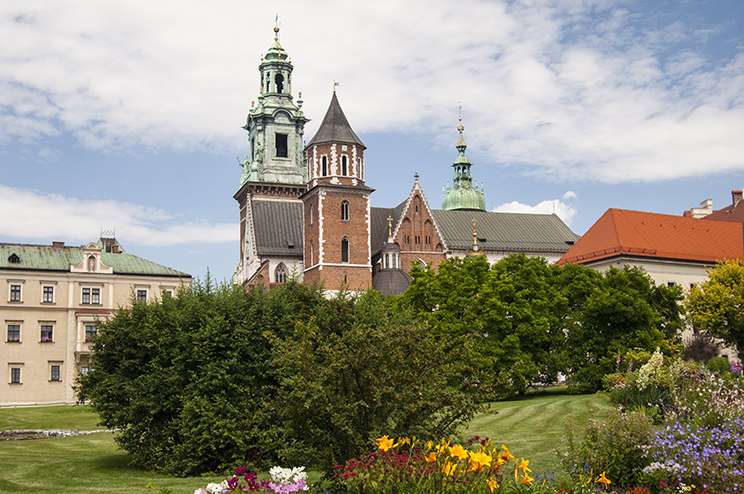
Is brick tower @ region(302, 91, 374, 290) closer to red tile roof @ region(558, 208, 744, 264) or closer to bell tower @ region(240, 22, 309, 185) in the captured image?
red tile roof @ region(558, 208, 744, 264)

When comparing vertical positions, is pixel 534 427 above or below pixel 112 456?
above

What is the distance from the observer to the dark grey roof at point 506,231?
70.8 metres

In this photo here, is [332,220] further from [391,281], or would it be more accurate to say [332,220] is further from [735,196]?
[735,196]

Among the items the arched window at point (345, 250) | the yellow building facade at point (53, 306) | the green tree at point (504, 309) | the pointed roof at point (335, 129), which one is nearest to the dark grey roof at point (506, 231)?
the arched window at point (345, 250)

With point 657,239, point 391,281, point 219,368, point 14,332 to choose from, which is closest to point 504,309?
point 391,281

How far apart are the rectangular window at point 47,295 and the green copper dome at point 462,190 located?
2283 inches

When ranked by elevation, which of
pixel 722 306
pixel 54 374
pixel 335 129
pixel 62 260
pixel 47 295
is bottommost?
pixel 54 374

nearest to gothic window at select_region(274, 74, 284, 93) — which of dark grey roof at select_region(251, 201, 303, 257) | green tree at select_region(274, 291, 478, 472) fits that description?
dark grey roof at select_region(251, 201, 303, 257)

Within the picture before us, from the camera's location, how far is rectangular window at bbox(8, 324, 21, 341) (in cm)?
5306

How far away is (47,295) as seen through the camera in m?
55.1

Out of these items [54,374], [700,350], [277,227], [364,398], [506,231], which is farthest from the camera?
[506,231]

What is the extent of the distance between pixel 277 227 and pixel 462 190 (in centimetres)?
4073

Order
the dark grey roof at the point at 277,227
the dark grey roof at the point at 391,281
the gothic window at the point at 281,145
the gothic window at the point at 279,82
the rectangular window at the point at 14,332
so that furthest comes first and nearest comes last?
the gothic window at the point at 279,82 < the gothic window at the point at 281,145 < the dark grey roof at the point at 277,227 < the dark grey roof at the point at 391,281 < the rectangular window at the point at 14,332

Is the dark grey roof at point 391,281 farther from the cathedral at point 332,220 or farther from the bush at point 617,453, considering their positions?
the bush at point 617,453
